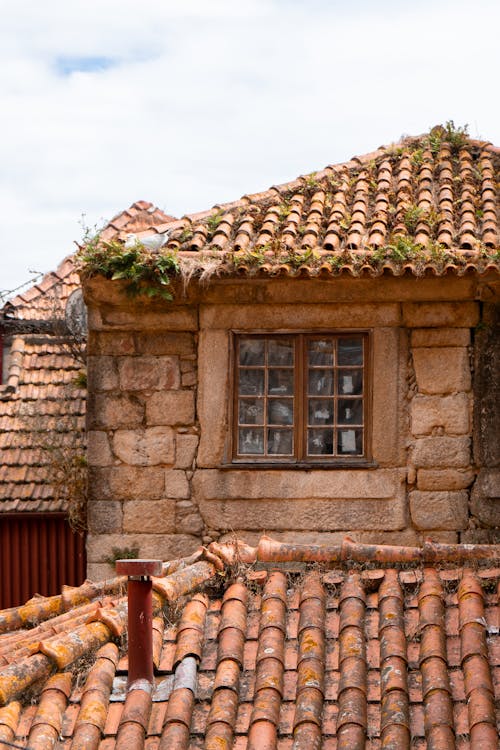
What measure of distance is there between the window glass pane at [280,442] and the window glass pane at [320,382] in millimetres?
397

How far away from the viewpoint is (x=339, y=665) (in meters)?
5.61

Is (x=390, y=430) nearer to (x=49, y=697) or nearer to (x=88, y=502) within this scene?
(x=88, y=502)

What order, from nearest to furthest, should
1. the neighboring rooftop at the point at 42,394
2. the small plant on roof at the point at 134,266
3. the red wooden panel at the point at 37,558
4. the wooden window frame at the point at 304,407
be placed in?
the small plant on roof at the point at 134,266
the wooden window frame at the point at 304,407
the neighboring rooftop at the point at 42,394
the red wooden panel at the point at 37,558

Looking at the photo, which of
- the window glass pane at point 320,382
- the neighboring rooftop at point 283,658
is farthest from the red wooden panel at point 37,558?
the neighboring rooftop at point 283,658

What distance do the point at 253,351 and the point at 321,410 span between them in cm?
74

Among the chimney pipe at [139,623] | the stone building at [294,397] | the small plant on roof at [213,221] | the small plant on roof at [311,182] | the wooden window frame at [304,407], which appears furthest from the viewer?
the small plant on roof at [311,182]

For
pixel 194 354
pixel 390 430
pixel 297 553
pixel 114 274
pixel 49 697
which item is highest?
pixel 114 274

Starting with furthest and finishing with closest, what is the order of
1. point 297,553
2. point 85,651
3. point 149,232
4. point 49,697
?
point 149,232
point 297,553
point 85,651
point 49,697

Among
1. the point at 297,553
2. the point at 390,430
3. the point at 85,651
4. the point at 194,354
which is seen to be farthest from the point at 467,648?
the point at 194,354

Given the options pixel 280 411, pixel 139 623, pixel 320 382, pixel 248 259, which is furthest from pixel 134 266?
pixel 139 623

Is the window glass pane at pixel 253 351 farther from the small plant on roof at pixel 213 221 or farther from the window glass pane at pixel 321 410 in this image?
the small plant on roof at pixel 213 221

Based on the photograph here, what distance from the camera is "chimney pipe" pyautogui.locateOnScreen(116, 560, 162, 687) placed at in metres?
5.45

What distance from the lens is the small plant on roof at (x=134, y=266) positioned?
9.10 meters

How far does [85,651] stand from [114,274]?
4.06 m
